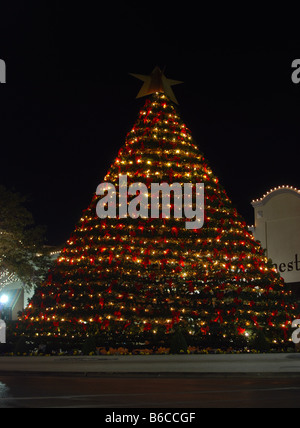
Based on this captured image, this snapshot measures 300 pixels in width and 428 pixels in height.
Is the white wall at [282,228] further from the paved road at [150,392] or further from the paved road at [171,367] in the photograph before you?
the paved road at [150,392]

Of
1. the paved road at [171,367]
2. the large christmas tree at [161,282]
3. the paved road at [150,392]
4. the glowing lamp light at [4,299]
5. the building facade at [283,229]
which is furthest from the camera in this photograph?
the glowing lamp light at [4,299]

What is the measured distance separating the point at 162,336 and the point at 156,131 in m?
8.23

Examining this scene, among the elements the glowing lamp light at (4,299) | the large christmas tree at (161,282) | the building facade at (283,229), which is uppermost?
the building facade at (283,229)

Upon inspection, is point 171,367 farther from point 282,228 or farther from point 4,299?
point 4,299

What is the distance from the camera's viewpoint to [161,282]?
2661 cm

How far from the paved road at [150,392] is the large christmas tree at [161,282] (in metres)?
8.67

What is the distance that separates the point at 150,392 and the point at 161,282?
1319 centimetres

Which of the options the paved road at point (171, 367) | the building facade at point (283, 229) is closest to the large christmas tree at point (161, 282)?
the paved road at point (171, 367)

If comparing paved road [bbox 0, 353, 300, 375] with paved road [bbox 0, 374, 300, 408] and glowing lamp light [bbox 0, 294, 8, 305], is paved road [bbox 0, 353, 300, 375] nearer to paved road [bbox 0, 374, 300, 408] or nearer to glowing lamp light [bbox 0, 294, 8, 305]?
paved road [bbox 0, 374, 300, 408]

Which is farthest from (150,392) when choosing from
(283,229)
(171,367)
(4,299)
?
(4,299)

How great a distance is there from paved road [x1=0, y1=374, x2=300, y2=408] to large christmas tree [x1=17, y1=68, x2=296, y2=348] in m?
8.67

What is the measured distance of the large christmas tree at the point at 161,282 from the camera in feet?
85.9

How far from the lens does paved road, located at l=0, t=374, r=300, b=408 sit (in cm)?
1141
